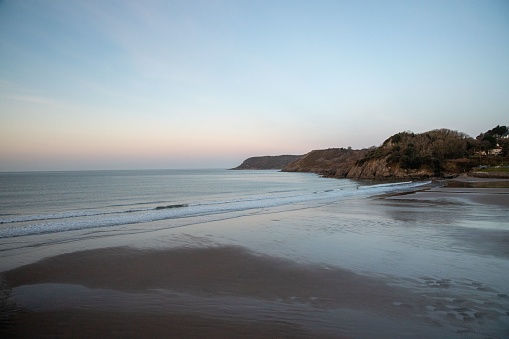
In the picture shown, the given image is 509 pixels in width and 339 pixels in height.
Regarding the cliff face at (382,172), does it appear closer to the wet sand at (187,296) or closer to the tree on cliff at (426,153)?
the tree on cliff at (426,153)

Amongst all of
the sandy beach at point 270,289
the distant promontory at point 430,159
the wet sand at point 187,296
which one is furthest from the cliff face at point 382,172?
the wet sand at point 187,296

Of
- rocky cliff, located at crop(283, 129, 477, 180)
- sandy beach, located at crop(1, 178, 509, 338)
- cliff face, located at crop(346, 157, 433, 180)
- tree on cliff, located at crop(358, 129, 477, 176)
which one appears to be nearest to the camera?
sandy beach, located at crop(1, 178, 509, 338)

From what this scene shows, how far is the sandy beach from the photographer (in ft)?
14.4

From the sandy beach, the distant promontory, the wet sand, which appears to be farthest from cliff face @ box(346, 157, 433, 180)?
the wet sand

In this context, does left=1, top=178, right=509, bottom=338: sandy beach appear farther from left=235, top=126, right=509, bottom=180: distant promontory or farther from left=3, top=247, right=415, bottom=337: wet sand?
left=235, top=126, right=509, bottom=180: distant promontory

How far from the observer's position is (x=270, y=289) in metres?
6.02

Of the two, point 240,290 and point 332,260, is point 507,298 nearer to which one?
point 332,260

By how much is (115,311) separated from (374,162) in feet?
283

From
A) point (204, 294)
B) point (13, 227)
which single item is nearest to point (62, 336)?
point (204, 294)

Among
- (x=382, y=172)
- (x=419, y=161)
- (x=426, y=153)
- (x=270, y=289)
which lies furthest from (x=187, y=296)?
(x=426, y=153)

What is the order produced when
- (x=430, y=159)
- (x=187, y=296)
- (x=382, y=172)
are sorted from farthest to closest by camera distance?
(x=382, y=172)
(x=430, y=159)
(x=187, y=296)

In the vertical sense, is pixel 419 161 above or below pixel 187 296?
above

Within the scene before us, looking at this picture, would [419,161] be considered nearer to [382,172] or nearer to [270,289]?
[382,172]

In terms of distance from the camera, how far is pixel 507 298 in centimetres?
521
